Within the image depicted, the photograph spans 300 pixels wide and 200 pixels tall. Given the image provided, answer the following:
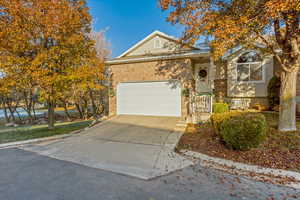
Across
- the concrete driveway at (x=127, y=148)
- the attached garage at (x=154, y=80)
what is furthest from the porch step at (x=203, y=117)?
the concrete driveway at (x=127, y=148)

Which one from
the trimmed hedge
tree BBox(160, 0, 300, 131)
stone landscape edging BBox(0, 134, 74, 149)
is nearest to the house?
tree BBox(160, 0, 300, 131)

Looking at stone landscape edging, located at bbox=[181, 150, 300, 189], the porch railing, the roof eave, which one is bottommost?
stone landscape edging, located at bbox=[181, 150, 300, 189]

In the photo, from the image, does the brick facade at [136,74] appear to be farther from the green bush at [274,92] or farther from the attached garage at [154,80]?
→ the green bush at [274,92]

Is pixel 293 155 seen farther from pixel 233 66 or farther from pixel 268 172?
pixel 233 66

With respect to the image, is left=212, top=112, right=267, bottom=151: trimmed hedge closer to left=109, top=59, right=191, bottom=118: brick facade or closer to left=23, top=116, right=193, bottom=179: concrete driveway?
left=23, top=116, right=193, bottom=179: concrete driveway

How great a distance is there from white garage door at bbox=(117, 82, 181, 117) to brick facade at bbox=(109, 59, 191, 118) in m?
0.29

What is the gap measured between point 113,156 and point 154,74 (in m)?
6.46

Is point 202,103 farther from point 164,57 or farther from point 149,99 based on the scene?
point 164,57

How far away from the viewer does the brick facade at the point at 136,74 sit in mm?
9922

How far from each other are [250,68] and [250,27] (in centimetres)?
694

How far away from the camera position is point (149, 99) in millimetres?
10375

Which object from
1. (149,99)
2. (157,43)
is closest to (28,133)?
(149,99)

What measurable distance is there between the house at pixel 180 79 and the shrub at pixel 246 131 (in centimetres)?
361

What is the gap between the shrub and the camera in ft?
15.1
